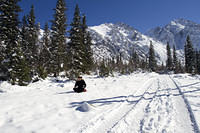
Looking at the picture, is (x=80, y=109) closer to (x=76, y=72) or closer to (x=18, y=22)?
(x=76, y=72)

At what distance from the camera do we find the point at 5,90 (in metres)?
11.0

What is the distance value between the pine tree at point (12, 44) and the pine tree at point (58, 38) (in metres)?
6.22

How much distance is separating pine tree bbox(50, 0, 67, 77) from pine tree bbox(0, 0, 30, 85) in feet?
20.4

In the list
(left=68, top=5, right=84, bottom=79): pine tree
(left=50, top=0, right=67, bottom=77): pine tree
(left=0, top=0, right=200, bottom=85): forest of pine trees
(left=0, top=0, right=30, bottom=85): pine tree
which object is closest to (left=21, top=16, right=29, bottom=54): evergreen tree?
(left=0, top=0, right=200, bottom=85): forest of pine trees

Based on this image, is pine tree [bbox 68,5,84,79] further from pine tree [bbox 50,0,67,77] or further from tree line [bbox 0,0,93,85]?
pine tree [bbox 50,0,67,77]

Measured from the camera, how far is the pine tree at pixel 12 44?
14.2 metres

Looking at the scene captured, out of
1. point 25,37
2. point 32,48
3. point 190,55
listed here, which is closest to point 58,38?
point 32,48

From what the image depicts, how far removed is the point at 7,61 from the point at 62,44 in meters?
10.4

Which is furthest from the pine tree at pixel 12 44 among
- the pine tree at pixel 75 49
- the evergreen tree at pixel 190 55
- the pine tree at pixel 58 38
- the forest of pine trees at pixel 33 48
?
the evergreen tree at pixel 190 55

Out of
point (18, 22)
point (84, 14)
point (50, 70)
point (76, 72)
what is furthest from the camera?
point (84, 14)

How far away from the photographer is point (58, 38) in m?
23.4

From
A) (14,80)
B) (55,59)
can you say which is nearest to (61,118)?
(14,80)

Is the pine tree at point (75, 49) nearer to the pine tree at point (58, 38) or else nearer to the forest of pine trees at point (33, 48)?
the forest of pine trees at point (33, 48)

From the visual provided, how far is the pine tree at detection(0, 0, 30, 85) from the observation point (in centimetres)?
1420
